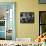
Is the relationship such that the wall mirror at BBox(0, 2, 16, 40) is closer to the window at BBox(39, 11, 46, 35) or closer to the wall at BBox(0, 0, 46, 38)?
the wall at BBox(0, 0, 46, 38)

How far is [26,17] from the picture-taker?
4887 mm

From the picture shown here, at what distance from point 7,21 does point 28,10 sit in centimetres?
84

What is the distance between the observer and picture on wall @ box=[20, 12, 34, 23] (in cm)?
485

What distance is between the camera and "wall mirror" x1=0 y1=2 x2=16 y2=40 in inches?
193

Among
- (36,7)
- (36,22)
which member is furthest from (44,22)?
(36,7)

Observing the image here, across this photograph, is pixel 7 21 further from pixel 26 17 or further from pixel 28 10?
pixel 28 10

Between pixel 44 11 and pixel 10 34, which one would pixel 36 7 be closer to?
pixel 44 11

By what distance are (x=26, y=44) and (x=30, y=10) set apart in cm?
364

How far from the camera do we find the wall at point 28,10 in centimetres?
483

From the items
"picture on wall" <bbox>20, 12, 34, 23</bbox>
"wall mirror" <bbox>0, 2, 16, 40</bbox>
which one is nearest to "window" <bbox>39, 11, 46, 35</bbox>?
"picture on wall" <bbox>20, 12, 34, 23</bbox>

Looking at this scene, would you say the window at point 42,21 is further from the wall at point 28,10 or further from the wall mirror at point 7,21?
the wall mirror at point 7,21

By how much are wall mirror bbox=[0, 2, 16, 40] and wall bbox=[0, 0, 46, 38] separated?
0.60ft

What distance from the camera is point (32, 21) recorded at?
4.85m

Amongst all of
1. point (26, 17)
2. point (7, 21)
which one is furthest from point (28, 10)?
point (7, 21)
